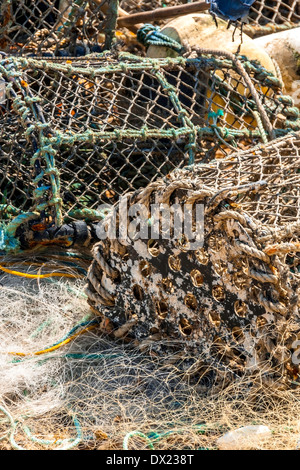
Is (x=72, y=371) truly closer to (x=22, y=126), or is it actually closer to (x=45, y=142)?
(x=45, y=142)

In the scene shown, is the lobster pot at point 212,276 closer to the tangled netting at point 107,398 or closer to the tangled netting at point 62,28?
the tangled netting at point 107,398

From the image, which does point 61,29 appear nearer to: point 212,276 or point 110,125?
point 110,125

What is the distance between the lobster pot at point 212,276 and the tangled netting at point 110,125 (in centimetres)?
53

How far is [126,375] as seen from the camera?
93.0 inches

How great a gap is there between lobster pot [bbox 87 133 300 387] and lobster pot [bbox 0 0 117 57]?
154 cm

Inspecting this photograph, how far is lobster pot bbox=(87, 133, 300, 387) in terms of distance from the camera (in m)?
2.06

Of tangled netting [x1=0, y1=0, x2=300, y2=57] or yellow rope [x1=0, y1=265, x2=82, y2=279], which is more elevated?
tangled netting [x1=0, y1=0, x2=300, y2=57]

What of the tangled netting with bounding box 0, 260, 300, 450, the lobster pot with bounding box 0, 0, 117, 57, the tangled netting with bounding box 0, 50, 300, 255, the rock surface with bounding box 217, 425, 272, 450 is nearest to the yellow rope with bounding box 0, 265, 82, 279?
the tangled netting with bounding box 0, 50, 300, 255

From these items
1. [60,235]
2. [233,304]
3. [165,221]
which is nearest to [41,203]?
[60,235]

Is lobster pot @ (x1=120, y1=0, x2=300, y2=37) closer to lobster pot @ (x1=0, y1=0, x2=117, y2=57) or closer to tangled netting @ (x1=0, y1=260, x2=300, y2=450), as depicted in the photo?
lobster pot @ (x1=0, y1=0, x2=117, y2=57)


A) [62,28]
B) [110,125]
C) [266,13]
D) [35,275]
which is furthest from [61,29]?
[266,13]

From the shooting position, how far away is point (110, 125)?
321cm

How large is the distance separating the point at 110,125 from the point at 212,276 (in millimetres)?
1235

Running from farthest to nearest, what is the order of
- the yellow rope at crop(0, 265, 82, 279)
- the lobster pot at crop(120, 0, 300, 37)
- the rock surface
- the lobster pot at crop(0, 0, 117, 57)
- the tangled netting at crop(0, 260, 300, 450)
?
the lobster pot at crop(120, 0, 300, 37) → the lobster pot at crop(0, 0, 117, 57) → the yellow rope at crop(0, 265, 82, 279) → the tangled netting at crop(0, 260, 300, 450) → the rock surface
